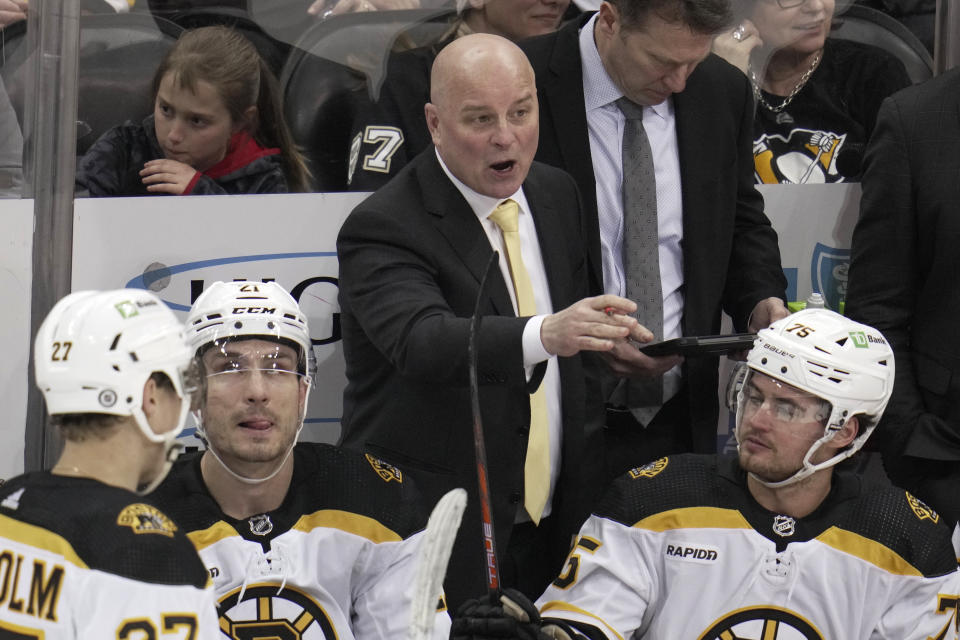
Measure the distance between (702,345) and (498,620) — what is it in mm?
756

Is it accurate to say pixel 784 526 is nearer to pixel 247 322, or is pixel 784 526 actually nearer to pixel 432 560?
pixel 432 560

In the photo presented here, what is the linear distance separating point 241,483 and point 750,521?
0.92 metres

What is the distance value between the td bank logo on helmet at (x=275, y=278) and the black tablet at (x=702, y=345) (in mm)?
799

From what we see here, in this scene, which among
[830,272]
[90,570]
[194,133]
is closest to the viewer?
[90,570]

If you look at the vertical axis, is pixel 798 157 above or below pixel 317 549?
above

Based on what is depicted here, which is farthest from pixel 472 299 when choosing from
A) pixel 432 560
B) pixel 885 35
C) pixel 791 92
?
pixel 885 35

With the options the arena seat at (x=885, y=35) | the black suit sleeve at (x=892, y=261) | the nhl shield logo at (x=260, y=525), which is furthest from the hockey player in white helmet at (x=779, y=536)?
the arena seat at (x=885, y=35)

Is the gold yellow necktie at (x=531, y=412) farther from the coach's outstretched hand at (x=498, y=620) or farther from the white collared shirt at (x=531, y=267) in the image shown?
the coach's outstretched hand at (x=498, y=620)

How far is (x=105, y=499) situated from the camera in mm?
1857

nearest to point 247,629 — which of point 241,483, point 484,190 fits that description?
point 241,483

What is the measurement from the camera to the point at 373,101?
3.31 meters

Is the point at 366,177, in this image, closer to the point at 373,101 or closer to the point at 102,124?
the point at 373,101

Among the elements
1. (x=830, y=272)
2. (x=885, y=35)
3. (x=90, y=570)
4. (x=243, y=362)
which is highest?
(x=885, y=35)

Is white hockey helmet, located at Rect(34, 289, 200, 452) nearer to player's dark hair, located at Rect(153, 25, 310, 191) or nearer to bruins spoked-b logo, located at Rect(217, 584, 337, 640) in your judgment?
bruins spoked-b logo, located at Rect(217, 584, 337, 640)
